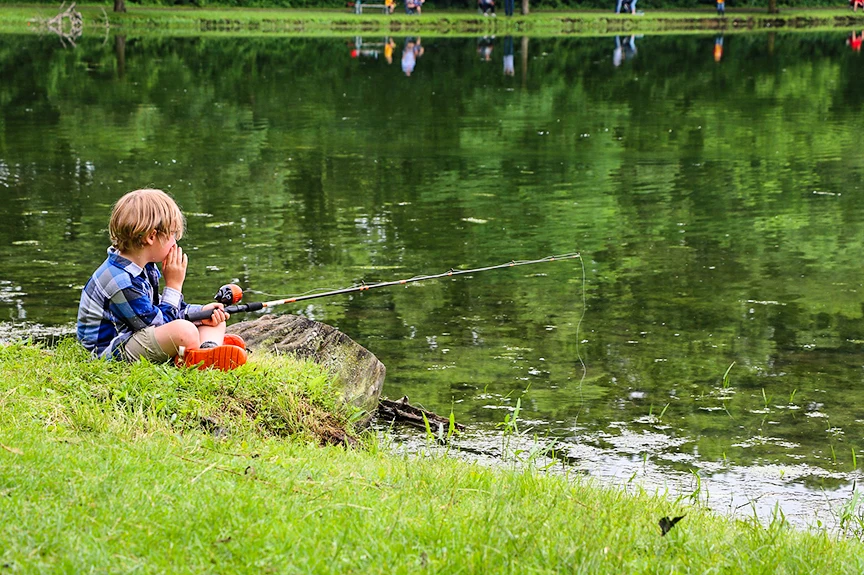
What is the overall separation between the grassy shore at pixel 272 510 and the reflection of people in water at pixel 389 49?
31.3 metres

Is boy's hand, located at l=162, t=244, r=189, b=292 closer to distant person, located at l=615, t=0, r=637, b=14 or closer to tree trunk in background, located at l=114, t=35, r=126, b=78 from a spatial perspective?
tree trunk in background, located at l=114, t=35, r=126, b=78

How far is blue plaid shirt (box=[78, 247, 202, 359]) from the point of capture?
6020 mm

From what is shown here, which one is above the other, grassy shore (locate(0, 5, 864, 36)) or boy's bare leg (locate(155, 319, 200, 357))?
grassy shore (locate(0, 5, 864, 36))

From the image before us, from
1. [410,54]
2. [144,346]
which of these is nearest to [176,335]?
[144,346]

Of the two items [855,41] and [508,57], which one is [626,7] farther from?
[508,57]

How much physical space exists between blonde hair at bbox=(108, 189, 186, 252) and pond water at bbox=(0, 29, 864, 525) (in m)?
2.27

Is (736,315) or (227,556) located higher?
(227,556)

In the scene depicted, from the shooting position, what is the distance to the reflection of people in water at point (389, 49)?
122ft

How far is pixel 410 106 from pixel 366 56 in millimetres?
12806

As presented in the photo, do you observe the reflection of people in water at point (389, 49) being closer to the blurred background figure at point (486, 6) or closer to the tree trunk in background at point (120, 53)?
the blurred background figure at point (486, 6)

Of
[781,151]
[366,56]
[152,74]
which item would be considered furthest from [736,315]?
[366,56]

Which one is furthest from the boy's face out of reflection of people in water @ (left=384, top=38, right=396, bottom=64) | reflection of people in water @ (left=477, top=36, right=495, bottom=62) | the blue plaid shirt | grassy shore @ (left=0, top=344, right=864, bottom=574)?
reflection of people in water @ (left=477, top=36, right=495, bottom=62)

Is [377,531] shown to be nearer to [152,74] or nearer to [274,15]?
[152,74]

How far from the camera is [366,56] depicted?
3778 centimetres
